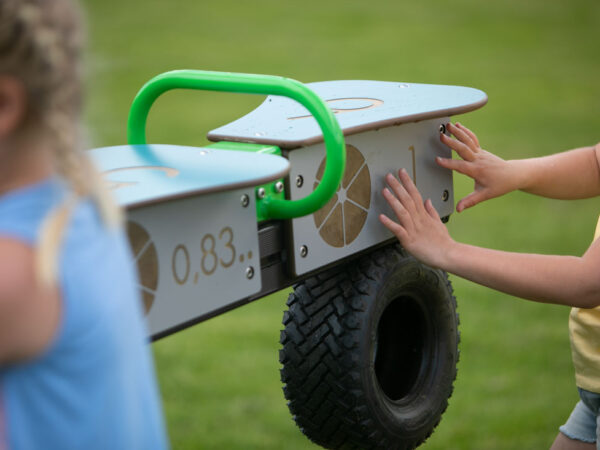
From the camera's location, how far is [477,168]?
3.49 feet

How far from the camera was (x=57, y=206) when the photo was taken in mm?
527

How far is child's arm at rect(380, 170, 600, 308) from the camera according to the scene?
36.8 inches

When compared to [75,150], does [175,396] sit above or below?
below

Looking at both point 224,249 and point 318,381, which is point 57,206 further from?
point 318,381

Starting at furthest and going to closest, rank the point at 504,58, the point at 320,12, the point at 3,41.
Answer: the point at 320,12, the point at 504,58, the point at 3,41

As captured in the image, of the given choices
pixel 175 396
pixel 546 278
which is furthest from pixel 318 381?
pixel 175 396

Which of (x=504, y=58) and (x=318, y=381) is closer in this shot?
(x=318, y=381)

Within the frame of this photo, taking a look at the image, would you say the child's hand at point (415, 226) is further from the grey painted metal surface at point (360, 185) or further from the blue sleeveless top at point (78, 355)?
the blue sleeveless top at point (78, 355)

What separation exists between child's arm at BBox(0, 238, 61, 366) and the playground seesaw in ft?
0.57

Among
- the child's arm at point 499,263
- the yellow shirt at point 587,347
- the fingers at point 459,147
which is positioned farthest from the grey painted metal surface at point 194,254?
the yellow shirt at point 587,347

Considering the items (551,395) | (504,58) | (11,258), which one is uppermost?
(11,258)

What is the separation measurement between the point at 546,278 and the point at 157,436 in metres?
0.50

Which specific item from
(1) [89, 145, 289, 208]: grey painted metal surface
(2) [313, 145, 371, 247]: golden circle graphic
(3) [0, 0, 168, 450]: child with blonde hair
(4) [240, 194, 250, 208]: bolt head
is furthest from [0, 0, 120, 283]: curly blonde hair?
(2) [313, 145, 371, 247]: golden circle graphic

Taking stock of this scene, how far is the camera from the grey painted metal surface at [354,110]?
0.89m
